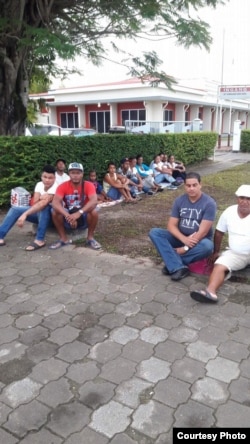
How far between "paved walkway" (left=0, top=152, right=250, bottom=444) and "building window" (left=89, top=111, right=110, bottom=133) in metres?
25.5

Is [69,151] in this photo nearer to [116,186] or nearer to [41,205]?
[116,186]

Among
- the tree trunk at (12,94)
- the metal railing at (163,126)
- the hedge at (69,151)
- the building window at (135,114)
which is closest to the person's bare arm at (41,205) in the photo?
the hedge at (69,151)

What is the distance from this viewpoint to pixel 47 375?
8.59 feet

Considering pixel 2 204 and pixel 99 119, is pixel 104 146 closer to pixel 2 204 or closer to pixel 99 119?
pixel 2 204

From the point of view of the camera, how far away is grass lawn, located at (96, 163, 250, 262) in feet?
17.5

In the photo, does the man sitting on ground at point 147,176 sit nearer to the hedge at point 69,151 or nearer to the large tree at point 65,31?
the hedge at point 69,151

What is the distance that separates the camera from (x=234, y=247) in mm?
3883

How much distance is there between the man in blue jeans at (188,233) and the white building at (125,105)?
18796 millimetres

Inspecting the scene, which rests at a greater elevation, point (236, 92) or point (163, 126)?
point (236, 92)

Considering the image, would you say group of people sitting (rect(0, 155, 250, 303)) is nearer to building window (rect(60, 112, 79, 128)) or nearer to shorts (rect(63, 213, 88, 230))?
shorts (rect(63, 213, 88, 230))

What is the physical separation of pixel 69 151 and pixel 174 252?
5181 mm

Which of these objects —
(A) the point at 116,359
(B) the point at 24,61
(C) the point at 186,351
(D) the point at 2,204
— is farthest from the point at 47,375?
(B) the point at 24,61

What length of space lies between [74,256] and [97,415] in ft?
9.33

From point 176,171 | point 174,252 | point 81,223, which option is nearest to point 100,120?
point 176,171
